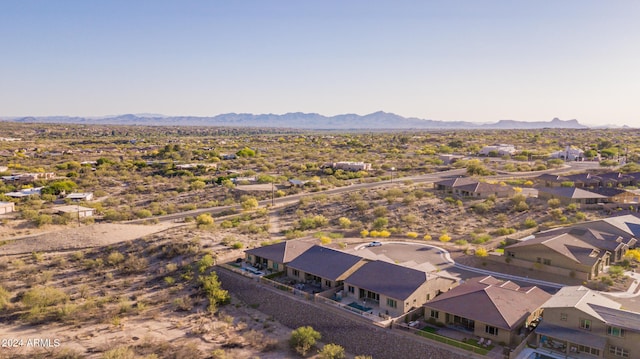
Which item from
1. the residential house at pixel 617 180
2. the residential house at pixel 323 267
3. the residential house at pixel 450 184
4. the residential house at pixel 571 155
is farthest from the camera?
the residential house at pixel 571 155

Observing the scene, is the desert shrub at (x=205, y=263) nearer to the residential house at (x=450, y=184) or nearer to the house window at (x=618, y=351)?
the house window at (x=618, y=351)

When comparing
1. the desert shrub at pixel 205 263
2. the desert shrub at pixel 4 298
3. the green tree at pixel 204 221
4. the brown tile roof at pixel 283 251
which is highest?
the brown tile roof at pixel 283 251

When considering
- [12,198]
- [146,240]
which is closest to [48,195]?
[12,198]

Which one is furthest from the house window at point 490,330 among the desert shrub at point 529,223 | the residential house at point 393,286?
the desert shrub at point 529,223

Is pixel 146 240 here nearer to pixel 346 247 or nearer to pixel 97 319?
pixel 97 319

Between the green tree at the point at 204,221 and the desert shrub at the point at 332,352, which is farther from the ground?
the green tree at the point at 204,221

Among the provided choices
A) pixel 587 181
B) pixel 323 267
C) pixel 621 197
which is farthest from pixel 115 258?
pixel 587 181
